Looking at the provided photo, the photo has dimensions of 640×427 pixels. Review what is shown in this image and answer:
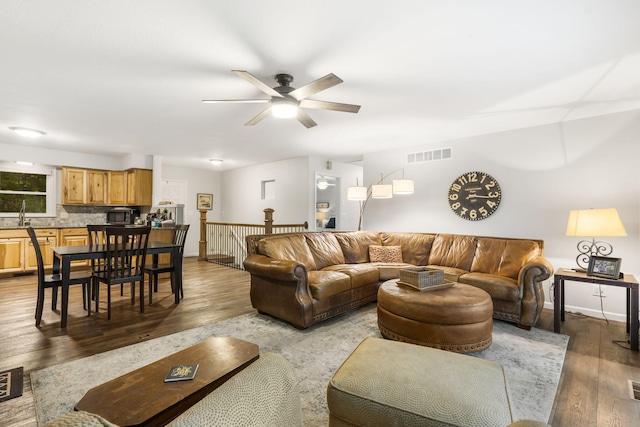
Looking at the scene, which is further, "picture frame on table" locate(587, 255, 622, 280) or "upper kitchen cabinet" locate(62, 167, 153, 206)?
"upper kitchen cabinet" locate(62, 167, 153, 206)

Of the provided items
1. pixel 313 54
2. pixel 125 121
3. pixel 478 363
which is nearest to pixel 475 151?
pixel 313 54

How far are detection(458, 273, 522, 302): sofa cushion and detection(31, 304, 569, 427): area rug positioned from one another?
35 cm

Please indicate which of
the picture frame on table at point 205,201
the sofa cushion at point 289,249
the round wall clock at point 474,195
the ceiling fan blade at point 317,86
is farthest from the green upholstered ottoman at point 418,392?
the picture frame on table at point 205,201

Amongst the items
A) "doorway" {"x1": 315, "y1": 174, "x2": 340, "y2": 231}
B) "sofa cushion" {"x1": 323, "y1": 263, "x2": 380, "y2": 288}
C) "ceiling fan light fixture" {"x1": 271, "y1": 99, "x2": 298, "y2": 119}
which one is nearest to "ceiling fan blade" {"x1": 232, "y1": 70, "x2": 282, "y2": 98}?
"ceiling fan light fixture" {"x1": 271, "y1": 99, "x2": 298, "y2": 119}

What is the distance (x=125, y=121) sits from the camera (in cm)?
421

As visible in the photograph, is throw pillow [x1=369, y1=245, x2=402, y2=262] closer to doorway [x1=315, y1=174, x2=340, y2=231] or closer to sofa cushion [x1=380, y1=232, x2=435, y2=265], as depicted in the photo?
sofa cushion [x1=380, y1=232, x2=435, y2=265]

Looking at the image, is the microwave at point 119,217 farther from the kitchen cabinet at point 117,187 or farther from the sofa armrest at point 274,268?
the sofa armrest at point 274,268

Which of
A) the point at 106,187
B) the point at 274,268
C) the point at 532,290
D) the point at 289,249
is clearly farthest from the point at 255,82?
the point at 106,187

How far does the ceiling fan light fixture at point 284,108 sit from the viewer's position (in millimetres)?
2756

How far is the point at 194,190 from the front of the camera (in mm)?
8617

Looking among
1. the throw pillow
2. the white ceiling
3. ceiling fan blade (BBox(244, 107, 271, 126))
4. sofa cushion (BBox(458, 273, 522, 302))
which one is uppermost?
the white ceiling

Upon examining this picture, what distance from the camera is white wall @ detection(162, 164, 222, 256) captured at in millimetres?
8206

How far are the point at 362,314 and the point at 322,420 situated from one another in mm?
1983

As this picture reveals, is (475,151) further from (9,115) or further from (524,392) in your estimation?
(9,115)
